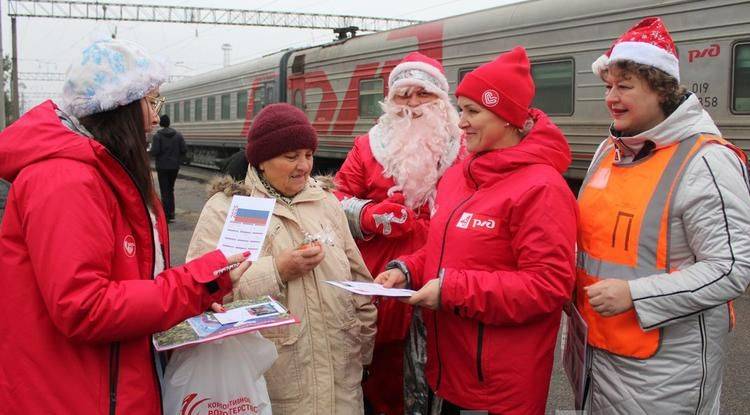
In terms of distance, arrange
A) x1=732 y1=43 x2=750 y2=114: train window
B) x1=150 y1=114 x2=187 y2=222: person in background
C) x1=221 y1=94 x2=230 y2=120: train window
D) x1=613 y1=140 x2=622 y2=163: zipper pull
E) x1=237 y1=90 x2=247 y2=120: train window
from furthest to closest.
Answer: x1=221 y1=94 x2=230 y2=120: train window → x1=237 y1=90 x2=247 y2=120: train window → x1=150 y1=114 x2=187 y2=222: person in background → x1=732 y1=43 x2=750 y2=114: train window → x1=613 y1=140 x2=622 y2=163: zipper pull

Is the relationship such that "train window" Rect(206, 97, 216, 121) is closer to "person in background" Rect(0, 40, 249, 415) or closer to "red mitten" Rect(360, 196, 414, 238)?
"red mitten" Rect(360, 196, 414, 238)

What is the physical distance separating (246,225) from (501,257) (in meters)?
0.92

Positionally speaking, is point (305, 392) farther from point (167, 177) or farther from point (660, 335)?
point (167, 177)

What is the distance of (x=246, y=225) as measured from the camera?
90.7 inches

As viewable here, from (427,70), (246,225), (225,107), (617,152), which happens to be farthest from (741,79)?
(225,107)

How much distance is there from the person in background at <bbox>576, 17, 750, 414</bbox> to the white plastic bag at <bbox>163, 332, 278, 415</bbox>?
1153mm

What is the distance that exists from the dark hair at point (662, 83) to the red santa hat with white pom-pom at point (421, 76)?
1.34 metres

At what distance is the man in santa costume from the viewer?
125 inches

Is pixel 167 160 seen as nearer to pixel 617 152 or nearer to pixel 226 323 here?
pixel 226 323

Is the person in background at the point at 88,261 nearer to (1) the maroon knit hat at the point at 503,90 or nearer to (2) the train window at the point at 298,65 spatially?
(1) the maroon knit hat at the point at 503,90

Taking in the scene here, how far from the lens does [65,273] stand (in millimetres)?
1661

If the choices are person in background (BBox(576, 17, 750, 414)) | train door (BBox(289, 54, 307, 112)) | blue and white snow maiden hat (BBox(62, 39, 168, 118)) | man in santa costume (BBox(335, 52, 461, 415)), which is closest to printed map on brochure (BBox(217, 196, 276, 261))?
blue and white snow maiden hat (BBox(62, 39, 168, 118))

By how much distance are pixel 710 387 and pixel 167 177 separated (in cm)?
1156

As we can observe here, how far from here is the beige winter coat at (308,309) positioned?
2398mm
